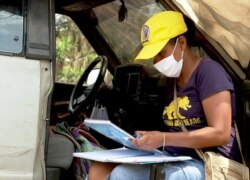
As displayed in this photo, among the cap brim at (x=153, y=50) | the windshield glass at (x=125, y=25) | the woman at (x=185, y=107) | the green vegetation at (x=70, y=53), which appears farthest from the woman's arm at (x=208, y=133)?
the green vegetation at (x=70, y=53)

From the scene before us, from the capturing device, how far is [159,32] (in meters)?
2.32

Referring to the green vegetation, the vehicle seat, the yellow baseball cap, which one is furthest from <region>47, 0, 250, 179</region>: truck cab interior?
the green vegetation

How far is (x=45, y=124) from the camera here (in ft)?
7.50

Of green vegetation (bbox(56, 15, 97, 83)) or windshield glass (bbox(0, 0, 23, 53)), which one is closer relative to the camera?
windshield glass (bbox(0, 0, 23, 53))

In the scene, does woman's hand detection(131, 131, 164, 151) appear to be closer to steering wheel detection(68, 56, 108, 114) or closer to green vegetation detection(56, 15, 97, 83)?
steering wheel detection(68, 56, 108, 114)

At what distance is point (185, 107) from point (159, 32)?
1.34 ft

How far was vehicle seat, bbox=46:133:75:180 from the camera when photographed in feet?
7.97

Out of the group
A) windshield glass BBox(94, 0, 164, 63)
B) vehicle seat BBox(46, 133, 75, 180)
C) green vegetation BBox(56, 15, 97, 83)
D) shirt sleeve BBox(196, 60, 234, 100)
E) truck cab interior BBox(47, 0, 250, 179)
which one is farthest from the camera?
green vegetation BBox(56, 15, 97, 83)

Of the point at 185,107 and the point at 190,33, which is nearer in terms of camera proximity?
the point at 185,107

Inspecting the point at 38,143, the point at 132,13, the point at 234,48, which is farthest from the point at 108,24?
the point at 38,143

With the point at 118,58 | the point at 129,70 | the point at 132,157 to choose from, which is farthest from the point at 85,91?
the point at 132,157

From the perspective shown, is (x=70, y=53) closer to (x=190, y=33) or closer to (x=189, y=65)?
(x=190, y=33)

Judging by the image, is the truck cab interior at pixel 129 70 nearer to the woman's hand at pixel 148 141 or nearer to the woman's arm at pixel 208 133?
the woman's arm at pixel 208 133

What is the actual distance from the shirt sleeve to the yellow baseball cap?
0.23m
